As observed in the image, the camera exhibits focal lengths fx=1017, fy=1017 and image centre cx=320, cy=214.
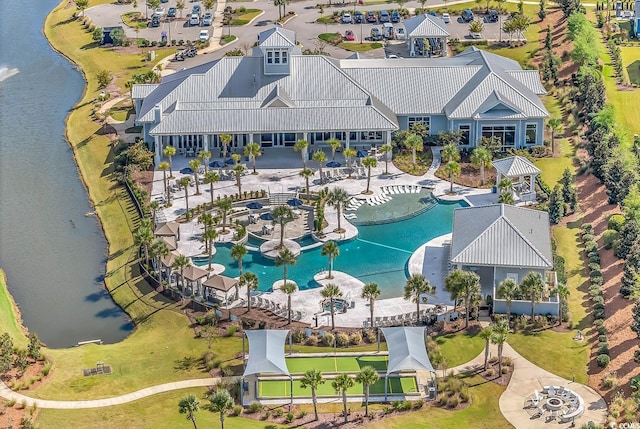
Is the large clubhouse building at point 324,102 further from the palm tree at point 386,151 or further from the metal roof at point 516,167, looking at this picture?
the metal roof at point 516,167

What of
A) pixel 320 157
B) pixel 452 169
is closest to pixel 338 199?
pixel 320 157

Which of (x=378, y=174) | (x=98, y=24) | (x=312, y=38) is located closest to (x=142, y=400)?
(x=378, y=174)

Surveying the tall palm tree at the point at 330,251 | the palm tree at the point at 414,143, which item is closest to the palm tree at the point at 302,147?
the palm tree at the point at 414,143

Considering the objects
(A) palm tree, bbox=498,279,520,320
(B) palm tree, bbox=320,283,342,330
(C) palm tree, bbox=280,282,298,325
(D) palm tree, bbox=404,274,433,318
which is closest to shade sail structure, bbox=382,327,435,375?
(D) palm tree, bbox=404,274,433,318

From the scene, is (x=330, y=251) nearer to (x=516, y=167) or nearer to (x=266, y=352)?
(x=266, y=352)

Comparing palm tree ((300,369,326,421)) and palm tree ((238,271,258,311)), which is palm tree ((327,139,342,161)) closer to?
palm tree ((238,271,258,311))

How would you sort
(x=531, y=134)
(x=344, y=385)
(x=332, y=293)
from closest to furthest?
1. (x=344, y=385)
2. (x=332, y=293)
3. (x=531, y=134)
